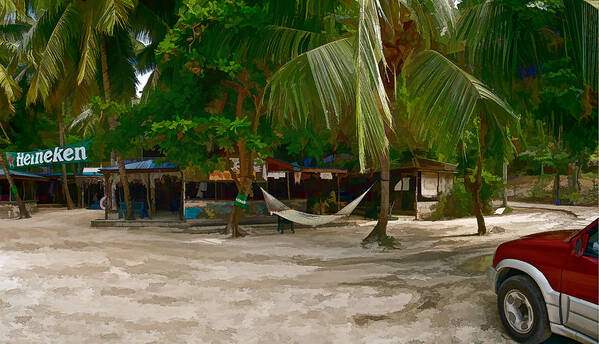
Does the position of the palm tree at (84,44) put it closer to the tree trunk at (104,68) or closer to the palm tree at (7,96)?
the tree trunk at (104,68)

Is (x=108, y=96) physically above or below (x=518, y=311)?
above

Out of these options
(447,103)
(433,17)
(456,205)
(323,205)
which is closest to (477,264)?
(447,103)

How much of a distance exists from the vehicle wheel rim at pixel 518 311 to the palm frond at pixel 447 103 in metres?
2.60

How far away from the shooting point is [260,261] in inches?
332

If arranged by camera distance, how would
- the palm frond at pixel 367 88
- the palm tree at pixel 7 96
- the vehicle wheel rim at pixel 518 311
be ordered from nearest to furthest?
1. the vehicle wheel rim at pixel 518 311
2. the palm frond at pixel 367 88
3. the palm tree at pixel 7 96

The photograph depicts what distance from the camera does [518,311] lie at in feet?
12.8

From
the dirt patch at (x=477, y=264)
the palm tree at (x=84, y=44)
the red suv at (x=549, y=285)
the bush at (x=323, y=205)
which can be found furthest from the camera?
the bush at (x=323, y=205)

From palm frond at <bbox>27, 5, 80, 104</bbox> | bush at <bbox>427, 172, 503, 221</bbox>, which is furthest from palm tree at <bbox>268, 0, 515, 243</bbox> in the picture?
bush at <bbox>427, 172, 503, 221</bbox>

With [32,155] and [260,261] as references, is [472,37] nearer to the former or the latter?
[260,261]

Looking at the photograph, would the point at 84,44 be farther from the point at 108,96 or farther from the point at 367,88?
the point at 367,88

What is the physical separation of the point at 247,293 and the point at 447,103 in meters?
4.06

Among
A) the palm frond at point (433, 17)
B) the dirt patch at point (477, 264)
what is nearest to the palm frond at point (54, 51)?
the palm frond at point (433, 17)

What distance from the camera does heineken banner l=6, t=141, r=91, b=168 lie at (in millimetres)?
15073

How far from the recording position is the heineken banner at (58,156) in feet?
49.5
